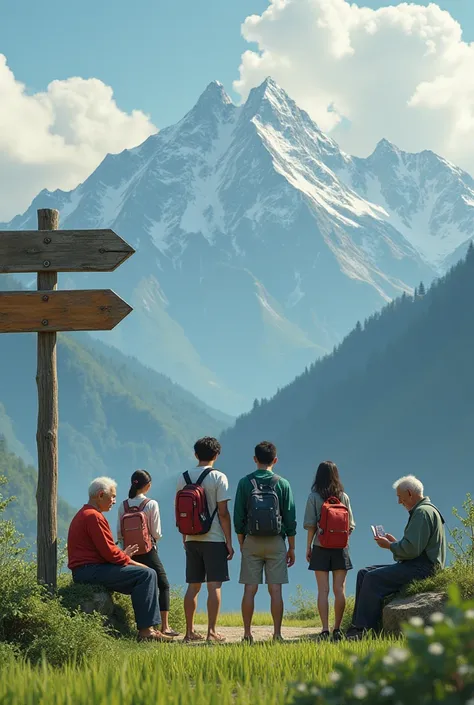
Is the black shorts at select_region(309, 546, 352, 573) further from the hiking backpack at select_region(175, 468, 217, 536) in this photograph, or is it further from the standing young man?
the hiking backpack at select_region(175, 468, 217, 536)

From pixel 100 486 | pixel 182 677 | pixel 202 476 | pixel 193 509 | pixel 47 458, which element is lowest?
pixel 182 677

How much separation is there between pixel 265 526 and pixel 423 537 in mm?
1633

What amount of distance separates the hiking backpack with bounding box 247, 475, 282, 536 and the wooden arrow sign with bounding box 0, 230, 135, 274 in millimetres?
2919

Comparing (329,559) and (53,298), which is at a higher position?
(53,298)

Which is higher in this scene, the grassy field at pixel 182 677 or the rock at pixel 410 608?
the rock at pixel 410 608

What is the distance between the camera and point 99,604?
401 inches

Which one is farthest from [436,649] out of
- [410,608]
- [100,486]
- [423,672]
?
[100,486]

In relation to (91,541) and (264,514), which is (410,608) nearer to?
(264,514)

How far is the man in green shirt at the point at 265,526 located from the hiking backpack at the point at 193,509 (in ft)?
1.11

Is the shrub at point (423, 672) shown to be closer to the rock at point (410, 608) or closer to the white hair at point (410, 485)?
the rock at point (410, 608)

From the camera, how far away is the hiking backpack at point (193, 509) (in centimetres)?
1058

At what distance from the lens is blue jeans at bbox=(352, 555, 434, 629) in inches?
408

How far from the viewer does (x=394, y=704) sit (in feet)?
11.3

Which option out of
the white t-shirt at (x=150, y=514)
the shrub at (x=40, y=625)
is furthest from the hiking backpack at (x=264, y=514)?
the shrub at (x=40, y=625)
